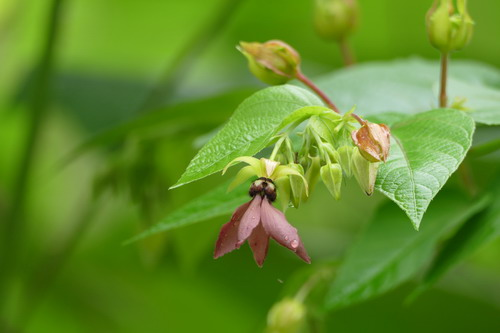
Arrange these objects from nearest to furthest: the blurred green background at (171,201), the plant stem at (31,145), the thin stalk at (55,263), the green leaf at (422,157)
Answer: the green leaf at (422,157)
the plant stem at (31,145)
the thin stalk at (55,263)
the blurred green background at (171,201)

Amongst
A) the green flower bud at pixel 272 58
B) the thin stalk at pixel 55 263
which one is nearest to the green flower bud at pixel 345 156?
the green flower bud at pixel 272 58

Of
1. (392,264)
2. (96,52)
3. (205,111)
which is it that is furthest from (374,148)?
(96,52)

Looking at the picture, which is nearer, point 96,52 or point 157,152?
point 157,152

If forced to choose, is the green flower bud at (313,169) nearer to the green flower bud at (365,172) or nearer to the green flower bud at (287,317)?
the green flower bud at (365,172)

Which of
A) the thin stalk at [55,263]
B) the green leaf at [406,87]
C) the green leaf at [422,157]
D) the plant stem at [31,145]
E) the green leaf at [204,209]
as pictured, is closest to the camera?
the green leaf at [422,157]

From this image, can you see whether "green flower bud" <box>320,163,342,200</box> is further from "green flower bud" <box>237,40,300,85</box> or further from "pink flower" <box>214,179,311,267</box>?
"green flower bud" <box>237,40,300,85</box>

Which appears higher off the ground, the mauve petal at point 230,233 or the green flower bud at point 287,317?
the mauve petal at point 230,233

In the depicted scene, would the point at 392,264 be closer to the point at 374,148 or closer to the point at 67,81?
the point at 374,148
